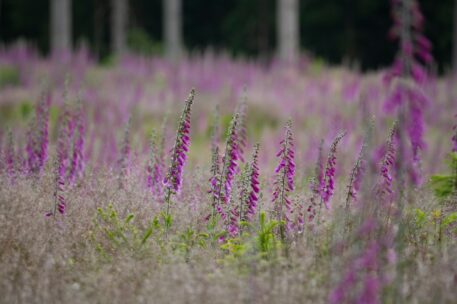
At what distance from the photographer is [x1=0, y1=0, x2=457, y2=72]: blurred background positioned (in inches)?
903

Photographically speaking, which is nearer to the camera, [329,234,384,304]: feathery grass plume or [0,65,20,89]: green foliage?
[329,234,384,304]: feathery grass plume

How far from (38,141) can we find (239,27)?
25.2m

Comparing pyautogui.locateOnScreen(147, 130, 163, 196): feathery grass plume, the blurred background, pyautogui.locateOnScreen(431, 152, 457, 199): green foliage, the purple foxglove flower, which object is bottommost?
the blurred background

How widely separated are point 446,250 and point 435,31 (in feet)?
74.8

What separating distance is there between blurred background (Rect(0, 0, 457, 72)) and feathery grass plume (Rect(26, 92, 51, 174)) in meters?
12.3

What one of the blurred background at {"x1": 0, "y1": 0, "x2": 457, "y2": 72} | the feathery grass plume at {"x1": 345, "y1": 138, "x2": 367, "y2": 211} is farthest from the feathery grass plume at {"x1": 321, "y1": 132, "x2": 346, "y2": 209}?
the blurred background at {"x1": 0, "y1": 0, "x2": 457, "y2": 72}

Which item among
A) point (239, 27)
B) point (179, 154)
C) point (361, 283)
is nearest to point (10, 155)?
point (179, 154)

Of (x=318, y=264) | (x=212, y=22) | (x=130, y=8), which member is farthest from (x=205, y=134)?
(x=212, y=22)

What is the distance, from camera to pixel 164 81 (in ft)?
44.4

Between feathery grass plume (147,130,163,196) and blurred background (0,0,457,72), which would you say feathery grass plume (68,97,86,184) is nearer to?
feathery grass plume (147,130,163,196)

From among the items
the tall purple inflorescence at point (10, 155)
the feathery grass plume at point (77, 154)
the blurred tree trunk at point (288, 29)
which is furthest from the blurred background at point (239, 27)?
the tall purple inflorescence at point (10, 155)

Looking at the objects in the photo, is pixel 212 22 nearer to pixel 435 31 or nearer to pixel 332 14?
pixel 332 14

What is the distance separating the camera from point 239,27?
29922mm

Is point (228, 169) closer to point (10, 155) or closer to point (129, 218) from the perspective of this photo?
point (129, 218)
